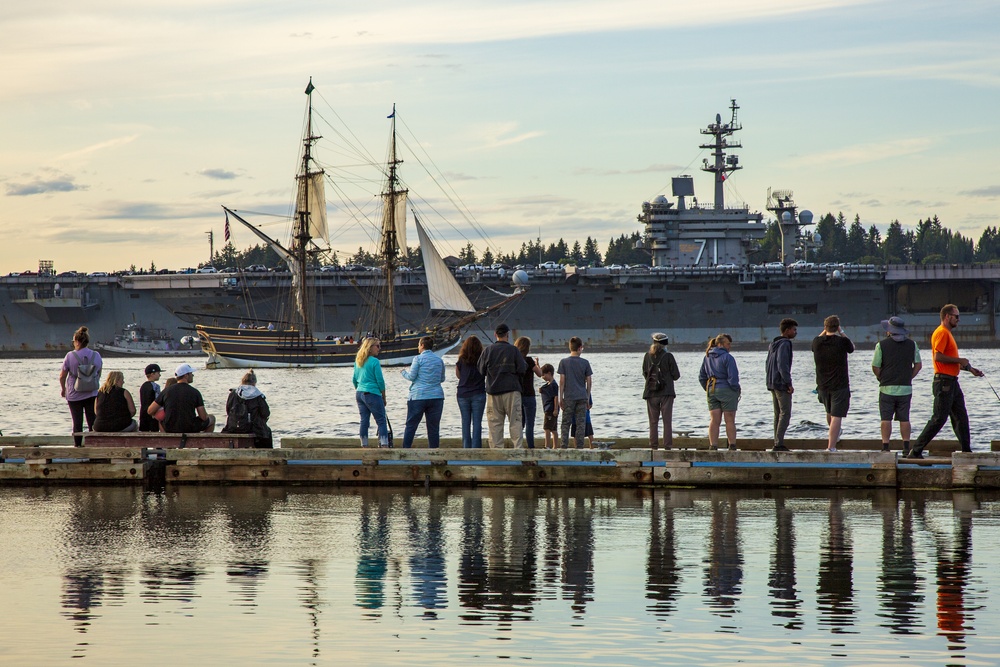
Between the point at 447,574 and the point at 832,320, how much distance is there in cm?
541

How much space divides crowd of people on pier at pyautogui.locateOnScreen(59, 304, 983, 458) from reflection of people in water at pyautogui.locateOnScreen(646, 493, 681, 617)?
2.15m

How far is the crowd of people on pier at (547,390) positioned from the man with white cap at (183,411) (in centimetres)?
1

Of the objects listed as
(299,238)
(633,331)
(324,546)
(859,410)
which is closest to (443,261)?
(299,238)

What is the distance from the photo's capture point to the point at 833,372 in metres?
11.7

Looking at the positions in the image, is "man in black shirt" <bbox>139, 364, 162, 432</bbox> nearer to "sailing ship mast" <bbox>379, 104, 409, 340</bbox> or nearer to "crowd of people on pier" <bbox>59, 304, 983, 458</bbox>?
"crowd of people on pier" <bbox>59, 304, 983, 458</bbox>

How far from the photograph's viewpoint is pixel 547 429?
13062 mm

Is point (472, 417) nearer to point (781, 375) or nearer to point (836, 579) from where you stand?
point (781, 375)

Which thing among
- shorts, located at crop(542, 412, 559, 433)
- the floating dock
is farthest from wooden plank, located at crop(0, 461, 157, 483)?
shorts, located at crop(542, 412, 559, 433)

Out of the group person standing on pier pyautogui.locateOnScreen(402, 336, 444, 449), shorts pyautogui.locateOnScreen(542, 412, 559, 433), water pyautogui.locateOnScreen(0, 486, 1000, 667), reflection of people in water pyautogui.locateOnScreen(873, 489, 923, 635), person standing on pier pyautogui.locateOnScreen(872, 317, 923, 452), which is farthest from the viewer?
shorts pyautogui.locateOnScreen(542, 412, 559, 433)

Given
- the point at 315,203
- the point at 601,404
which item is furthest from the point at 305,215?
the point at 601,404

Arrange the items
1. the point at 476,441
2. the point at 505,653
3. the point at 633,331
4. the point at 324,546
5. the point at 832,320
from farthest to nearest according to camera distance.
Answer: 1. the point at 633,331
2. the point at 476,441
3. the point at 832,320
4. the point at 324,546
5. the point at 505,653

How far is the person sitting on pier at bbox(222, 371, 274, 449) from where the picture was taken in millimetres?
12633

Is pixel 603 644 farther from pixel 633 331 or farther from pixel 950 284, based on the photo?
pixel 950 284

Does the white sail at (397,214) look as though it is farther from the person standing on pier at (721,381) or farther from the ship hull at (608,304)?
the person standing on pier at (721,381)
